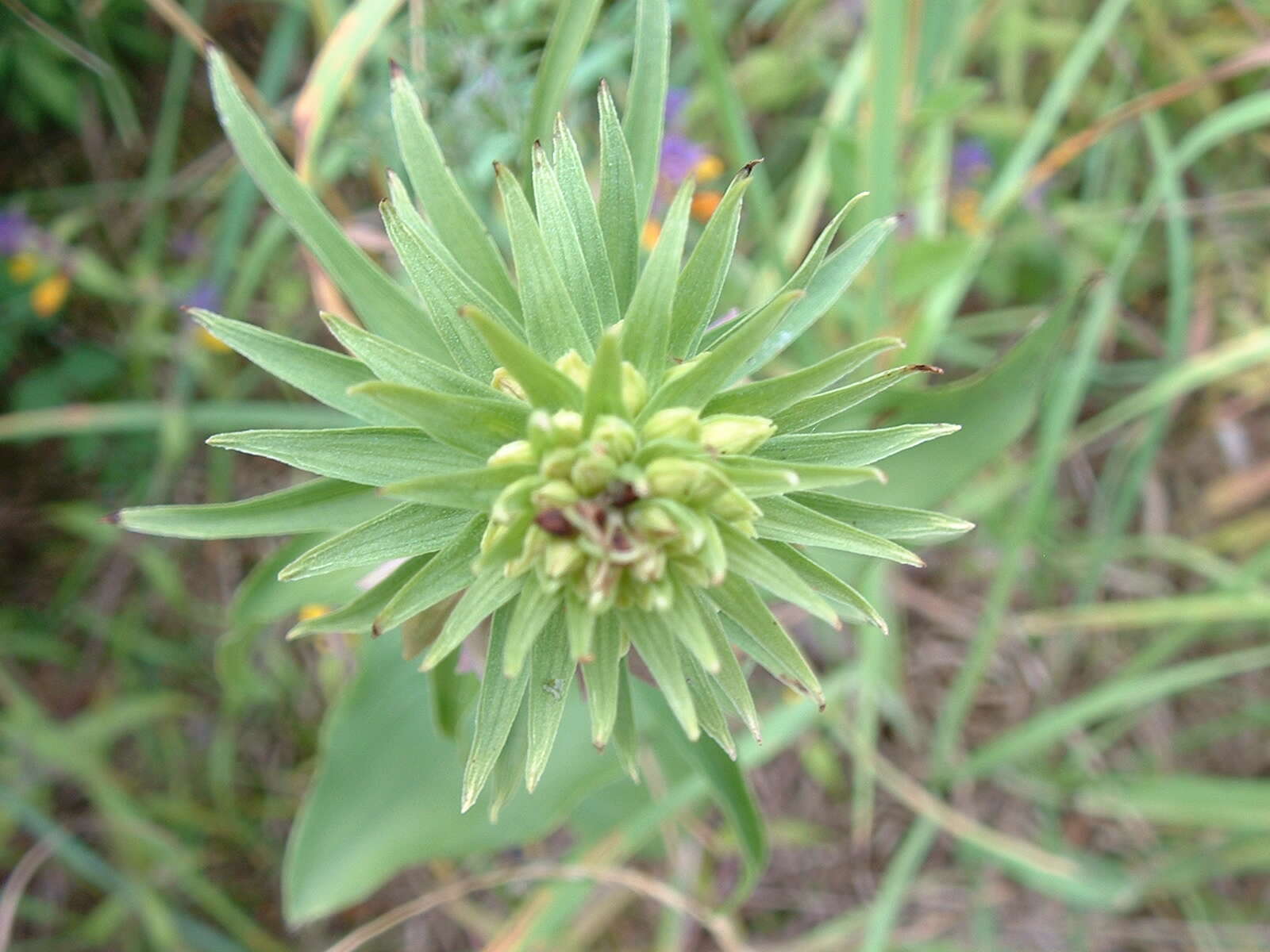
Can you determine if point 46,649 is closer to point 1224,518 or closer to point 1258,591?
point 1258,591

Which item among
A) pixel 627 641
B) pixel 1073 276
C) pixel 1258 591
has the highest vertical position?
pixel 627 641

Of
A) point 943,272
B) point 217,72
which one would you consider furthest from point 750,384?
point 943,272

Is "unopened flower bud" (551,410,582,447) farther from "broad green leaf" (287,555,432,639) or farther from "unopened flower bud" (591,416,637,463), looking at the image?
Answer: "broad green leaf" (287,555,432,639)

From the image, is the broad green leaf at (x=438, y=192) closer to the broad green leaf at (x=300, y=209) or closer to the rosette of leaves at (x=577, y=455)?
the rosette of leaves at (x=577, y=455)

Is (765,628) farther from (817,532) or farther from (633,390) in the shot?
(633,390)

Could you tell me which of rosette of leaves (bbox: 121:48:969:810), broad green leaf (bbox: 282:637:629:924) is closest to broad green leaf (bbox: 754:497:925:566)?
rosette of leaves (bbox: 121:48:969:810)
